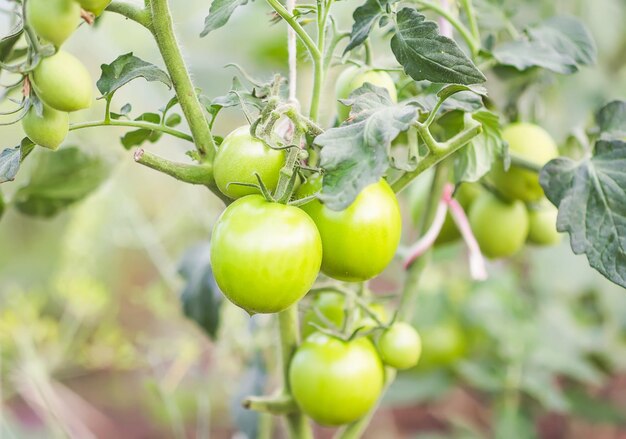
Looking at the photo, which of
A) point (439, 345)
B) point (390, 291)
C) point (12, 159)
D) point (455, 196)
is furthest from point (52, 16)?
point (390, 291)

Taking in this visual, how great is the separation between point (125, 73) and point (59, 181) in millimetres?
323

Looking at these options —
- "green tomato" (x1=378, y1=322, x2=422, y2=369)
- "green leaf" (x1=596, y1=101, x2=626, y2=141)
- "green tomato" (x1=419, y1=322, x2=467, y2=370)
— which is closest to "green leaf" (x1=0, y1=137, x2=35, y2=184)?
"green tomato" (x1=378, y1=322, x2=422, y2=369)

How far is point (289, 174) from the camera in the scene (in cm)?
36

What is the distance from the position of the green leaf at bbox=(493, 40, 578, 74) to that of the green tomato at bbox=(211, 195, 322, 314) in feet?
0.85

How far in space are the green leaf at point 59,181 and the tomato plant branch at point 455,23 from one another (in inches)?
15.0

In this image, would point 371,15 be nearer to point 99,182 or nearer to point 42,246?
point 99,182

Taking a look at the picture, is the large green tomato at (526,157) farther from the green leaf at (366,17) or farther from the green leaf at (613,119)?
the green leaf at (366,17)

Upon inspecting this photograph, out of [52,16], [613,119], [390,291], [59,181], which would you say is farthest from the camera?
[390,291]

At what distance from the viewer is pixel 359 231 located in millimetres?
365

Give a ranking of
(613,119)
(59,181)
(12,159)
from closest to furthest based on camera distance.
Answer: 1. (12,159)
2. (613,119)
3. (59,181)

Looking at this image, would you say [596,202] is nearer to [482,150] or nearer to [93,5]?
[482,150]

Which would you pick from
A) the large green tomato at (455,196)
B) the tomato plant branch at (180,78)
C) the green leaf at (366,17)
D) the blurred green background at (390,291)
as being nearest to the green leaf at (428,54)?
the green leaf at (366,17)

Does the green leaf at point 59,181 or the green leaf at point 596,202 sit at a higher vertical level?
the green leaf at point 596,202

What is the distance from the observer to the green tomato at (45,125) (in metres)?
0.36
